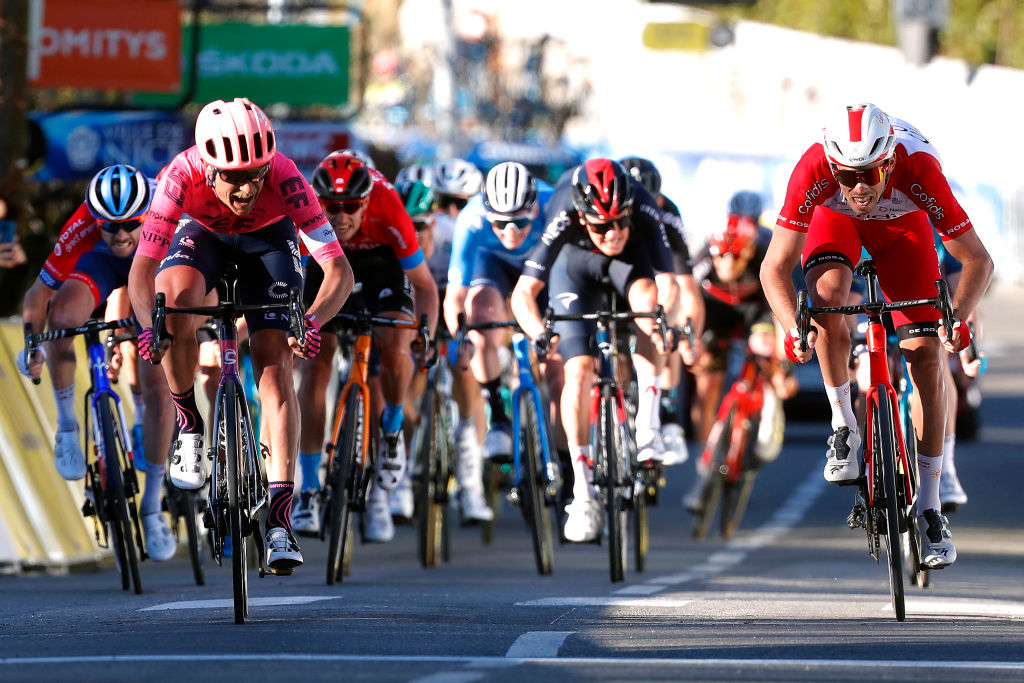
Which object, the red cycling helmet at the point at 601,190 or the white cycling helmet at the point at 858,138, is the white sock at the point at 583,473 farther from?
the white cycling helmet at the point at 858,138

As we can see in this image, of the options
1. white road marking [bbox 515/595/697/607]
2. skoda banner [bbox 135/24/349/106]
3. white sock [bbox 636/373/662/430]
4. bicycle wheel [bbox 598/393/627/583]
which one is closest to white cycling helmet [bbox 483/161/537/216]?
white sock [bbox 636/373/662/430]

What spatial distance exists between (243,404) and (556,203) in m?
3.51

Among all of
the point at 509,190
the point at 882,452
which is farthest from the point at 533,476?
the point at 882,452

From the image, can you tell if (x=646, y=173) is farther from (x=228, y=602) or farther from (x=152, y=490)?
(x=228, y=602)

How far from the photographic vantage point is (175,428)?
37.3 feet

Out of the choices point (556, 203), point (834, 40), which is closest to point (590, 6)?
point (834, 40)

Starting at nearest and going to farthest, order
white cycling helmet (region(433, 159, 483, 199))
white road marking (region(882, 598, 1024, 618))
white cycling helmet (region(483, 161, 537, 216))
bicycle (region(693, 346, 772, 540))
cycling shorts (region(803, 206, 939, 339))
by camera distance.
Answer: cycling shorts (region(803, 206, 939, 339))
white road marking (region(882, 598, 1024, 618))
white cycling helmet (region(483, 161, 537, 216))
white cycling helmet (region(433, 159, 483, 199))
bicycle (region(693, 346, 772, 540))

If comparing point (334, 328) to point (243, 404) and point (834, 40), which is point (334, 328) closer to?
point (243, 404)

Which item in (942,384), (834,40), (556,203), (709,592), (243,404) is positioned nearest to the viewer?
(243,404)

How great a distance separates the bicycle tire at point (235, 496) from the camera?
28.5ft

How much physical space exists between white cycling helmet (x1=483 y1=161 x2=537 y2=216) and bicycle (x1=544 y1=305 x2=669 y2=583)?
95 cm

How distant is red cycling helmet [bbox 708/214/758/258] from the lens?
1540cm

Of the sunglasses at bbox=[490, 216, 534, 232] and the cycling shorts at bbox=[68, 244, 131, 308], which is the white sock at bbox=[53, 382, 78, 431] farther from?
the sunglasses at bbox=[490, 216, 534, 232]

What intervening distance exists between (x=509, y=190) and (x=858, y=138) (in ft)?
12.1
